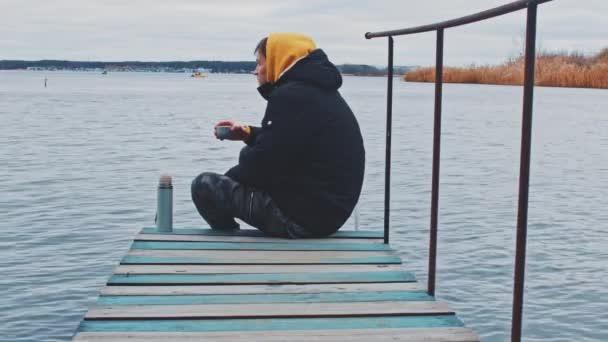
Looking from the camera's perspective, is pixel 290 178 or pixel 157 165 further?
pixel 157 165

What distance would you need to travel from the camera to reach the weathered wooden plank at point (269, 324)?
3.62 m

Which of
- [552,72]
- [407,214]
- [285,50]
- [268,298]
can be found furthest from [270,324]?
[552,72]

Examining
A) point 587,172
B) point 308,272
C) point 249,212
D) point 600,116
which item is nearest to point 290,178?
point 249,212

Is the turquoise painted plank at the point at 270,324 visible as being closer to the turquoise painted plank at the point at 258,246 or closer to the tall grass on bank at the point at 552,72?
the turquoise painted plank at the point at 258,246

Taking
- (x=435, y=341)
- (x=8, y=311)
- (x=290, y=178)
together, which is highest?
(x=290, y=178)

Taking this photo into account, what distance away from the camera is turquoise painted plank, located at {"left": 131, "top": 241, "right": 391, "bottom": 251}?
5.05m

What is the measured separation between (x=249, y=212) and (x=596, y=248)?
5729 mm

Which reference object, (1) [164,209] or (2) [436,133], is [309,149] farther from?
(1) [164,209]

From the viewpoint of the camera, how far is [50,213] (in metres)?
11.8

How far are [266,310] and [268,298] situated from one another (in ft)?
0.68

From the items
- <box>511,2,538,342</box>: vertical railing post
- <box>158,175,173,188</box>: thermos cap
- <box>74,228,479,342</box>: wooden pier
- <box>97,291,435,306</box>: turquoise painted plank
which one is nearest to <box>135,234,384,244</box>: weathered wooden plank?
<box>74,228,479,342</box>: wooden pier

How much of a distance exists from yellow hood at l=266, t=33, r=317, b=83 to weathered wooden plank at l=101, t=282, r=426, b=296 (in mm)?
1420

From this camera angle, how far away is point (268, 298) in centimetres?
406

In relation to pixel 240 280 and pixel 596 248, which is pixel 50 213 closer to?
Answer: pixel 596 248
